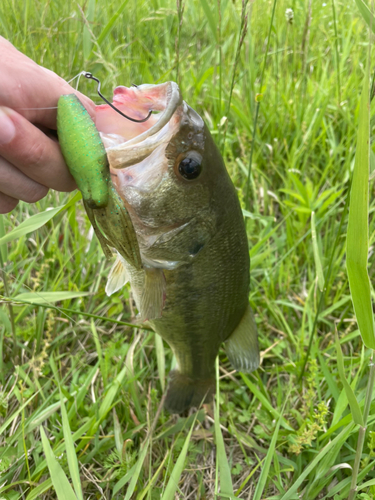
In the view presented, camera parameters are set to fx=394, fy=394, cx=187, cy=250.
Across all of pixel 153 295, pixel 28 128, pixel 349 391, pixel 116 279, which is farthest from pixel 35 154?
pixel 349 391

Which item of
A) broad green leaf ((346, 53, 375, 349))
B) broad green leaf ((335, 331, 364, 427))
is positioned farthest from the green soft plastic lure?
broad green leaf ((335, 331, 364, 427))

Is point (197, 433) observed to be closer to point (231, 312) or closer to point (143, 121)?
point (231, 312)

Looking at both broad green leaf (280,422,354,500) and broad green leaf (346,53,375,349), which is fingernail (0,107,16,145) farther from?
broad green leaf (280,422,354,500)

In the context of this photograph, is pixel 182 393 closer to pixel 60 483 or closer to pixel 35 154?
pixel 60 483

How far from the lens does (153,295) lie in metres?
1.48

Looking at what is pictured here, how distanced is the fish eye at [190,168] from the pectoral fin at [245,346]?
732mm

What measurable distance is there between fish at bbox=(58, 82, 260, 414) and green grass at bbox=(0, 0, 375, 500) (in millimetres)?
304

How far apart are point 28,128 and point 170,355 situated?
60.1 inches

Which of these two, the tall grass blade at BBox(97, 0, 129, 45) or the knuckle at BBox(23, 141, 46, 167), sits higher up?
the tall grass blade at BBox(97, 0, 129, 45)

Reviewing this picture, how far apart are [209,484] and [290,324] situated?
98 centimetres

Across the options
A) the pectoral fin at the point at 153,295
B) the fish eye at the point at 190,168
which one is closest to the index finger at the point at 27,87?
the fish eye at the point at 190,168

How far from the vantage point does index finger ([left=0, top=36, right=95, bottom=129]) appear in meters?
0.99

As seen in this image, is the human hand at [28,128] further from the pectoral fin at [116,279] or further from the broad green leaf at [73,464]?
the broad green leaf at [73,464]

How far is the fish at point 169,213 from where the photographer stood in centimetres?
111
